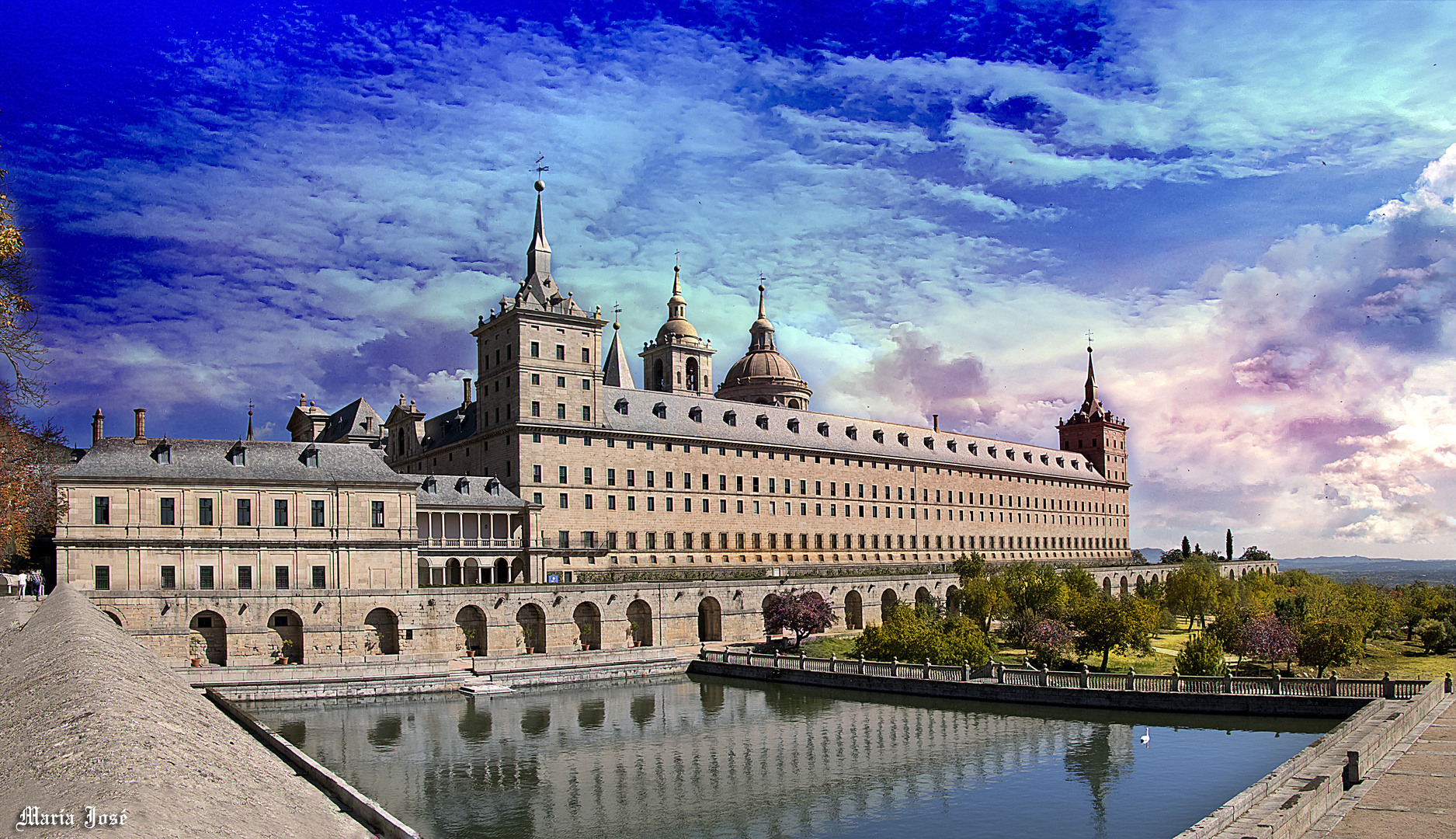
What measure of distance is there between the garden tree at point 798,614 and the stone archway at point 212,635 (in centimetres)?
3013

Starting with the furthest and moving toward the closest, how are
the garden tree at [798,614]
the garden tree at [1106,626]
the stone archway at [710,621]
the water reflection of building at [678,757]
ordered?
the stone archway at [710,621]
the garden tree at [798,614]
the garden tree at [1106,626]
the water reflection of building at [678,757]

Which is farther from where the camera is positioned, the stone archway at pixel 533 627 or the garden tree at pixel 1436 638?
the garden tree at pixel 1436 638

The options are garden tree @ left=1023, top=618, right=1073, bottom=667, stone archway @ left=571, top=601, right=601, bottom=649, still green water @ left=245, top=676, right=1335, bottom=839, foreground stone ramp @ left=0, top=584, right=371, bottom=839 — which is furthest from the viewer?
stone archway @ left=571, top=601, right=601, bottom=649

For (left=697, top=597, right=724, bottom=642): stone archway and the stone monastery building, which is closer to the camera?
(left=697, top=597, right=724, bottom=642): stone archway

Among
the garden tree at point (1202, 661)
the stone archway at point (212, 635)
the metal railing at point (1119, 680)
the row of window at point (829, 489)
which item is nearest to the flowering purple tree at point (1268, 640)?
the metal railing at point (1119, 680)

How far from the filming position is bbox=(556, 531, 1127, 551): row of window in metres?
72.6

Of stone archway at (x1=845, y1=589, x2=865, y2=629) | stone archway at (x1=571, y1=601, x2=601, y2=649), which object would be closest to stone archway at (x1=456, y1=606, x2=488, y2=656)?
stone archway at (x1=571, y1=601, x2=601, y2=649)

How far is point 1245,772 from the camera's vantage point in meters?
31.3

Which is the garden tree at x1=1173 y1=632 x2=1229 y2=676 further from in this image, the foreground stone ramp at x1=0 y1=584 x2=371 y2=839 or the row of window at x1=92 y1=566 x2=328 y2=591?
the row of window at x1=92 y1=566 x2=328 y2=591

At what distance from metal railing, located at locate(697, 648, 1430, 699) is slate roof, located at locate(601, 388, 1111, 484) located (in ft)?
91.8

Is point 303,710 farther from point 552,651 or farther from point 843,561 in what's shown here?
point 843,561

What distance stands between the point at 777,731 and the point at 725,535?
133ft

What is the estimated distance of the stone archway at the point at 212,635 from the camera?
4991cm

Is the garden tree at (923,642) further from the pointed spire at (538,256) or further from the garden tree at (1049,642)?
the pointed spire at (538,256)
